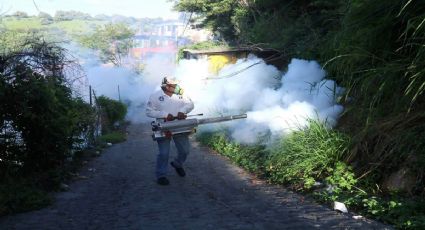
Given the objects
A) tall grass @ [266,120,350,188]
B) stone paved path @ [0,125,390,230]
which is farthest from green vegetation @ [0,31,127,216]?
tall grass @ [266,120,350,188]

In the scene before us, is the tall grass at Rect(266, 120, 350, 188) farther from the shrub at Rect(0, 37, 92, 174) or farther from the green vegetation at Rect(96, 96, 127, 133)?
the green vegetation at Rect(96, 96, 127, 133)

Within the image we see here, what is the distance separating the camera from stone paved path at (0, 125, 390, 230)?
657 centimetres

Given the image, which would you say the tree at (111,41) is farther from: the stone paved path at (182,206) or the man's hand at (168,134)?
the man's hand at (168,134)

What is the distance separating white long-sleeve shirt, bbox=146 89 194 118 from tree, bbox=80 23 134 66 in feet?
185

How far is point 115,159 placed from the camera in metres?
13.8

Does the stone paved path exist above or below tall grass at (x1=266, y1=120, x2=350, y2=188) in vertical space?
below

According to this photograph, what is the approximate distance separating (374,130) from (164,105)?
387 cm

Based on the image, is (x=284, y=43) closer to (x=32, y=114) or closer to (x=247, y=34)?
(x=247, y=34)

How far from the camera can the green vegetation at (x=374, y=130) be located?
704 cm

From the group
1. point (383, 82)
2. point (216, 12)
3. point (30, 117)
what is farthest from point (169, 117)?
point (216, 12)

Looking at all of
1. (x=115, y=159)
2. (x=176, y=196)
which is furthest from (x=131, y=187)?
(x=115, y=159)

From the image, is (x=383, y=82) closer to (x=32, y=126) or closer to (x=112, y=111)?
(x=32, y=126)

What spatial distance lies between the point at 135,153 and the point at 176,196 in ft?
24.1

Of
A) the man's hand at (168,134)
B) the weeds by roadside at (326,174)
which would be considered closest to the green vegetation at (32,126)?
the man's hand at (168,134)
